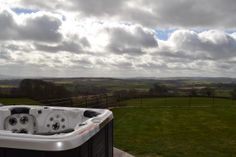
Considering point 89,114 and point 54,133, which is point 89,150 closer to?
point 54,133

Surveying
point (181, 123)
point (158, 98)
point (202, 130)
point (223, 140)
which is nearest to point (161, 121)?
point (181, 123)

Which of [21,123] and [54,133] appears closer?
[54,133]

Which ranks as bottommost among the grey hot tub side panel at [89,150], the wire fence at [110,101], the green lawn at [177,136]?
the green lawn at [177,136]

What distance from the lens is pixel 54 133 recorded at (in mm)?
4879

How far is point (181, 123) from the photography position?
10.7 metres

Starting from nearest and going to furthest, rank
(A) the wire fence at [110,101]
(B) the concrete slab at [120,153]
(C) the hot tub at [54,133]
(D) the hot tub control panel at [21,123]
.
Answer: (C) the hot tub at [54,133] → (B) the concrete slab at [120,153] → (D) the hot tub control panel at [21,123] → (A) the wire fence at [110,101]

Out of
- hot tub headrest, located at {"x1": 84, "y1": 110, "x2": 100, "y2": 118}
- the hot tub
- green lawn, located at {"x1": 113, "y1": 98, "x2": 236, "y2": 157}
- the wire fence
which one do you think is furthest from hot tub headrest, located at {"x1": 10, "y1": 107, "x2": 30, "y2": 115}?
the wire fence

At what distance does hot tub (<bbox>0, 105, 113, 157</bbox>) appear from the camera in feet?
9.94

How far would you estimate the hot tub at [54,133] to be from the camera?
9.94 feet

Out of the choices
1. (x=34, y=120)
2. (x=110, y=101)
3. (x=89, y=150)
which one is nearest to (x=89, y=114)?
(x=34, y=120)

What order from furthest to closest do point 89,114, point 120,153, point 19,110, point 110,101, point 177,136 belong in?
point 110,101 → point 177,136 → point 19,110 → point 120,153 → point 89,114

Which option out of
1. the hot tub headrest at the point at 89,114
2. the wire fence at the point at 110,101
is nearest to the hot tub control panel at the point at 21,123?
the hot tub headrest at the point at 89,114

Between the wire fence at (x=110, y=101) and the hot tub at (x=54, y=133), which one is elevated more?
the hot tub at (x=54, y=133)

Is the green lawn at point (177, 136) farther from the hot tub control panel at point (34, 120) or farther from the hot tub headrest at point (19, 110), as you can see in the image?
the hot tub headrest at point (19, 110)
